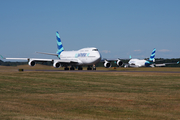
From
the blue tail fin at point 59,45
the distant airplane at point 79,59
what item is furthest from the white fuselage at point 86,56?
the blue tail fin at point 59,45

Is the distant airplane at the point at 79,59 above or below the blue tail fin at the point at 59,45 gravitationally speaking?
below

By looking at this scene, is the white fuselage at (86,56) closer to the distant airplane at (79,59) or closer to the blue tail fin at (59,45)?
the distant airplane at (79,59)

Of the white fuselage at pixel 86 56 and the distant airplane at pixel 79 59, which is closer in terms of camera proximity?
the white fuselage at pixel 86 56

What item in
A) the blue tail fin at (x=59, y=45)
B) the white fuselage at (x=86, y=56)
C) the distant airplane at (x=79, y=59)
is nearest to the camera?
the white fuselage at (x=86, y=56)

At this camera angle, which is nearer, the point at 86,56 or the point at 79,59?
the point at 86,56

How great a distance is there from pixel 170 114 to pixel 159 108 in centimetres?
175

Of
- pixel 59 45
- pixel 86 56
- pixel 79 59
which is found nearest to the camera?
pixel 86 56

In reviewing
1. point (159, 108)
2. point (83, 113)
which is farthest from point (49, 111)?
point (159, 108)

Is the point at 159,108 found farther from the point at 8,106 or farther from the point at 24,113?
the point at 8,106

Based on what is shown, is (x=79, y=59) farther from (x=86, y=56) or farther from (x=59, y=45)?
(x=59, y=45)

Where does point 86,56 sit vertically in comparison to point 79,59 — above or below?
above

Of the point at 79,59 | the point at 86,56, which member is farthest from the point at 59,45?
the point at 86,56

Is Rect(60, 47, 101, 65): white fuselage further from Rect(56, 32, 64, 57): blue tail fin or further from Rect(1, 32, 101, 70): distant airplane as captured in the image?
Rect(56, 32, 64, 57): blue tail fin

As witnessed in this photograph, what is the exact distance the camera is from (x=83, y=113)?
45.1 ft
